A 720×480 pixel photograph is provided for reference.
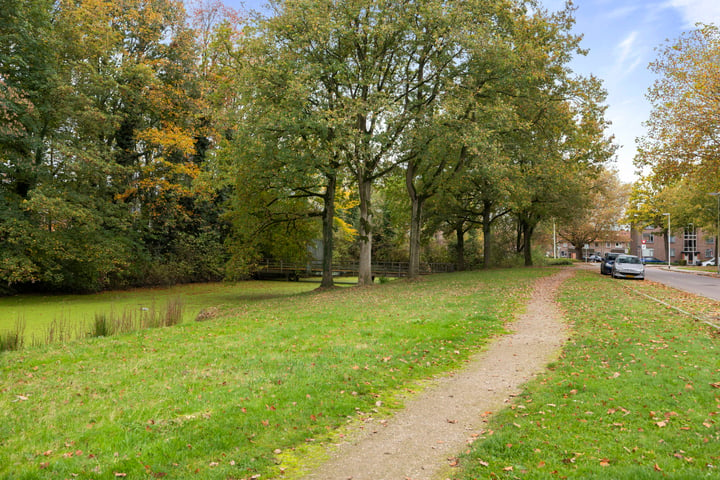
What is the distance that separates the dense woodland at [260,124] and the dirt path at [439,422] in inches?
534

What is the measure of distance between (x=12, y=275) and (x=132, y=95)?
46.1 feet

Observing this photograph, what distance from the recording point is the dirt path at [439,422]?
4.70m

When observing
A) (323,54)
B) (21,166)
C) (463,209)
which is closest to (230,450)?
(323,54)

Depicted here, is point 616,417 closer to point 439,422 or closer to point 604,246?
point 439,422

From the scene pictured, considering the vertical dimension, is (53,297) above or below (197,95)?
below

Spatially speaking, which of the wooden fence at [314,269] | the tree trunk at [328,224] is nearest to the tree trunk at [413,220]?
the tree trunk at [328,224]

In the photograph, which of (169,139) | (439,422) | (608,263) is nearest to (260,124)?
(169,139)

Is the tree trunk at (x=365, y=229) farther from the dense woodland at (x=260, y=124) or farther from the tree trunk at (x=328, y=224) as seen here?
the tree trunk at (x=328, y=224)

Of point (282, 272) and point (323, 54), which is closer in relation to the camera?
point (323, 54)

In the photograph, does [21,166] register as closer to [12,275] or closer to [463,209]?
[12,275]

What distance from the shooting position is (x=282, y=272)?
44.5 meters

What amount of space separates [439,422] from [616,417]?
6.91 feet

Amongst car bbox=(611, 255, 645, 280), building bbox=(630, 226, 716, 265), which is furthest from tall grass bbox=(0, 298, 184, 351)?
building bbox=(630, 226, 716, 265)

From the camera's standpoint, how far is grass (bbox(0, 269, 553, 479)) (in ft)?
15.5
